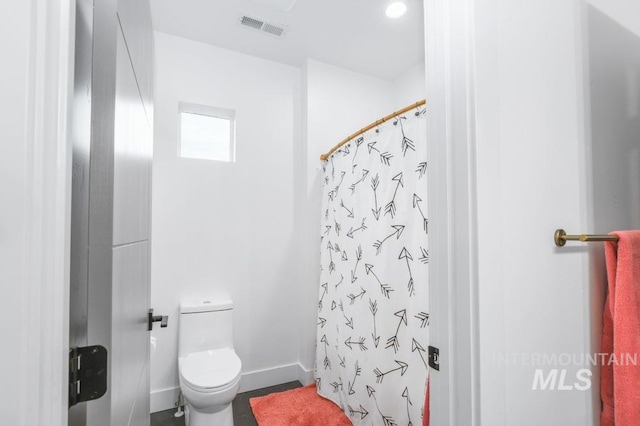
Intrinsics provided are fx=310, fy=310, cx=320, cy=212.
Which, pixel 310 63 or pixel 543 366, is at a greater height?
pixel 310 63

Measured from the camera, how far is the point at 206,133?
2492 millimetres

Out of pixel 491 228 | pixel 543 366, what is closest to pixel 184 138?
pixel 491 228

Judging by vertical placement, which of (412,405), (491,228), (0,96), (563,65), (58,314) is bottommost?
(412,405)

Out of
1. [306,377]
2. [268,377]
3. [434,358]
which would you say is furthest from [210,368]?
[434,358]

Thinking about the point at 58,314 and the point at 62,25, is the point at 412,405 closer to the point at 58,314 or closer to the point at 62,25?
the point at 58,314

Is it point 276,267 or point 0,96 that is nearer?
point 0,96

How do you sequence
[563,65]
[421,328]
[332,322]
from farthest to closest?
[332,322] → [421,328] → [563,65]

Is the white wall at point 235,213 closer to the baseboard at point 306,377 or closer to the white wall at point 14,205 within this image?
the baseboard at point 306,377

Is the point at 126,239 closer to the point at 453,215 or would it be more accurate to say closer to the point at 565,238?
the point at 453,215

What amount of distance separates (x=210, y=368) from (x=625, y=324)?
75.8 inches

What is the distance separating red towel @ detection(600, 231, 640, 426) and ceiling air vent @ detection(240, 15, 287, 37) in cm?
220

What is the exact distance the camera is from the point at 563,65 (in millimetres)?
934

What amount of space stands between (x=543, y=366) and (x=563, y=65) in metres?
0.88

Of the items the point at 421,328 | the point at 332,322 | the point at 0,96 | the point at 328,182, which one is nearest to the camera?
the point at 0,96
